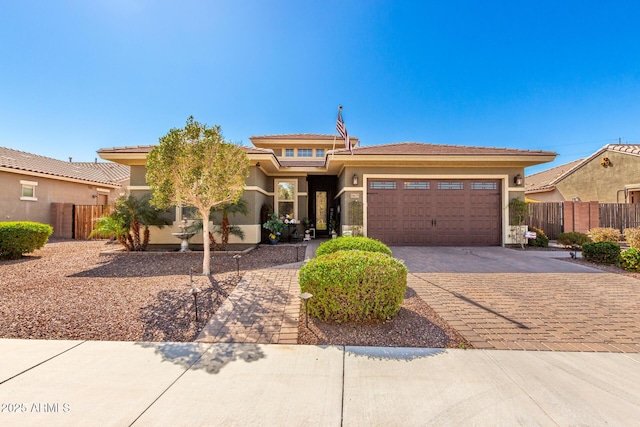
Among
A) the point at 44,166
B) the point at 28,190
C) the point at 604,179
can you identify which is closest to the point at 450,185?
the point at 604,179

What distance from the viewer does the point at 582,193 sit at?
17.0 meters

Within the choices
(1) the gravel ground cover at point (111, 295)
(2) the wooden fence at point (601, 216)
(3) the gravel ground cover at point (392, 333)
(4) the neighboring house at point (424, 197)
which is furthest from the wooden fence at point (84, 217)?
(2) the wooden fence at point (601, 216)

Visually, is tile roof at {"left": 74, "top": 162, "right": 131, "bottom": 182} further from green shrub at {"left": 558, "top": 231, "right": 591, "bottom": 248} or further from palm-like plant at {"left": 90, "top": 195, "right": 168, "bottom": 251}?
green shrub at {"left": 558, "top": 231, "right": 591, "bottom": 248}

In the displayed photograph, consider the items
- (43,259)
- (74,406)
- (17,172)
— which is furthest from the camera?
(17,172)

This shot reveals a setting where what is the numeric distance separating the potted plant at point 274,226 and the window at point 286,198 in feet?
5.35

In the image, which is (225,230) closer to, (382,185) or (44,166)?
(382,185)

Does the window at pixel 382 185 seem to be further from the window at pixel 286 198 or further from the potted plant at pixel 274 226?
the window at pixel 286 198

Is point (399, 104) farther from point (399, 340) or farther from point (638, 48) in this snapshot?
point (399, 340)

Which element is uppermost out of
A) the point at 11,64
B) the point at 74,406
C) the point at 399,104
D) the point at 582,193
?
the point at 399,104

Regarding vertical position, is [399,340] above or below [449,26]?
below

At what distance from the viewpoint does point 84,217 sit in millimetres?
14305

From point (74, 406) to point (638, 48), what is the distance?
1845 centimetres

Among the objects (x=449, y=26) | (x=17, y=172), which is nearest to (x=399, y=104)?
(x=449, y=26)

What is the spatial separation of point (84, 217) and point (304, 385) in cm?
1738
